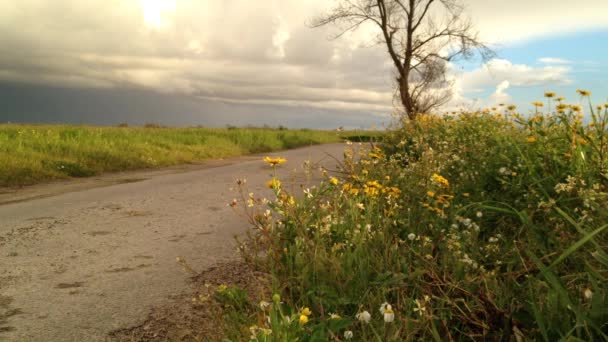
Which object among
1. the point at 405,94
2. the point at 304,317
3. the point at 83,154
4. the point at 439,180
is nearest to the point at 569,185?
the point at 439,180

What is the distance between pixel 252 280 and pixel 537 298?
1.82m

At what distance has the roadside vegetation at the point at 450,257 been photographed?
194 cm

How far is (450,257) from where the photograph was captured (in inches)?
108

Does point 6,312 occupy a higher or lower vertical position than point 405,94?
lower

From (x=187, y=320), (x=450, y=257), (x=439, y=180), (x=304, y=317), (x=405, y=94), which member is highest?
(x=405, y=94)

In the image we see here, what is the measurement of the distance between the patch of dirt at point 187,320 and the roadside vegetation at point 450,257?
10 centimetres

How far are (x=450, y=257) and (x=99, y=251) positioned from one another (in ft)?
9.59

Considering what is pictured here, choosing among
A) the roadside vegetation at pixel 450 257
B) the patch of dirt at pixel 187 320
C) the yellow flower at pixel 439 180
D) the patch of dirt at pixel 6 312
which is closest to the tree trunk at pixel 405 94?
the roadside vegetation at pixel 450 257

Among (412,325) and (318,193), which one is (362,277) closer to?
(412,325)

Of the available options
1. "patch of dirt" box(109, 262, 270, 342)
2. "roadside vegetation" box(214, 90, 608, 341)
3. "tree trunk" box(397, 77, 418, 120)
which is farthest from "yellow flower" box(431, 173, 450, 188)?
"tree trunk" box(397, 77, 418, 120)

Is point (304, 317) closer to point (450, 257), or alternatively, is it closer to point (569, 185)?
point (450, 257)

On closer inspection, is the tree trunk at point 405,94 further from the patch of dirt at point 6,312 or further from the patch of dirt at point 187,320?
the patch of dirt at point 6,312

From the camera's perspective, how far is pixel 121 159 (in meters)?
11.1

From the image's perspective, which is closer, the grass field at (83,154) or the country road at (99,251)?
the country road at (99,251)
